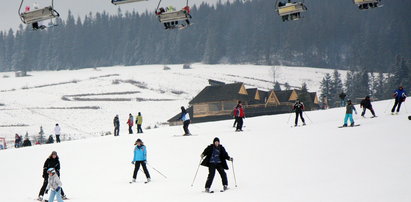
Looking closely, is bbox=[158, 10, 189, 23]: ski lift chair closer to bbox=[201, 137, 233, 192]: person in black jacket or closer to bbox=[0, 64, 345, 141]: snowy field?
bbox=[201, 137, 233, 192]: person in black jacket

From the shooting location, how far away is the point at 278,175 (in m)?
17.4

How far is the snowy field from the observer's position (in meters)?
84.9

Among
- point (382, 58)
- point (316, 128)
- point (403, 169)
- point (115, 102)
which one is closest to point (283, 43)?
point (382, 58)

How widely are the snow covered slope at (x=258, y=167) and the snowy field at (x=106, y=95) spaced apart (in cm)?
4732

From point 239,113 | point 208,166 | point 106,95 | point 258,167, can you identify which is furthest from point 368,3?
point 106,95

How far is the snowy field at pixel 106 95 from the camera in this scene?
84875 millimetres

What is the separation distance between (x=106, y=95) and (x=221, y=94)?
46.2 m

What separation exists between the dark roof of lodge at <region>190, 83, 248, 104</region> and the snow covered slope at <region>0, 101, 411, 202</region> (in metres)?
34.7

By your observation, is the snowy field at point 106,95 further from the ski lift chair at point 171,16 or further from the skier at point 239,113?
the ski lift chair at point 171,16

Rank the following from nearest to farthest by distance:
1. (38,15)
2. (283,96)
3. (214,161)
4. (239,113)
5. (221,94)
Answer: (214,161), (38,15), (239,113), (221,94), (283,96)

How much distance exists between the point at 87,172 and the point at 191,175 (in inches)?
218

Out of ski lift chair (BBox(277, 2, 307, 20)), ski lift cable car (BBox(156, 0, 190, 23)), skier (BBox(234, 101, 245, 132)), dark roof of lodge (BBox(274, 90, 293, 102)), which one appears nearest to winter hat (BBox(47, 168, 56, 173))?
ski lift cable car (BBox(156, 0, 190, 23))

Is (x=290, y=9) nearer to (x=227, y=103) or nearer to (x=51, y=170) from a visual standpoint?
(x=51, y=170)

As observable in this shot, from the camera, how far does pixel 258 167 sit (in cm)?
1939
